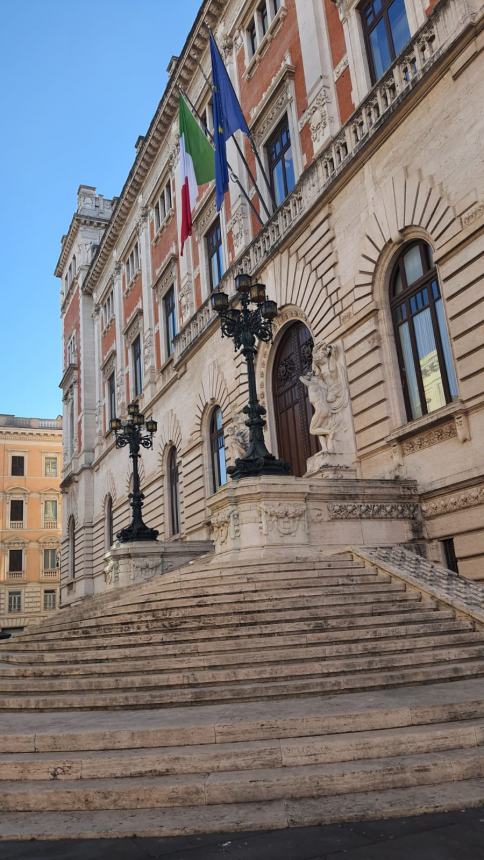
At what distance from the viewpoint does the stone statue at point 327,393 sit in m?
14.5

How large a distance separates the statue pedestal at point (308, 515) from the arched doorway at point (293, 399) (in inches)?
184

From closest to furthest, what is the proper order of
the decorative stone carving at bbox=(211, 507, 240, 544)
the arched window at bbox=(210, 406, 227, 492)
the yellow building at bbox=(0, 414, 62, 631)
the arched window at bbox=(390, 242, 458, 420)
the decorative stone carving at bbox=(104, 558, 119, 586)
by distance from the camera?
the decorative stone carving at bbox=(211, 507, 240, 544) → the arched window at bbox=(390, 242, 458, 420) → the decorative stone carving at bbox=(104, 558, 119, 586) → the arched window at bbox=(210, 406, 227, 492) → the yellow building at bbox=(0, 414, 62, 631)

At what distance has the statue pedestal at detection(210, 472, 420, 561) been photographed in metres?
11.6

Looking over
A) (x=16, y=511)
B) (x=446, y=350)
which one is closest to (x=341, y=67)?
(x=446, y=350)


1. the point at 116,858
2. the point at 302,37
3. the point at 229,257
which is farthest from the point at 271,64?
the point at 116,858

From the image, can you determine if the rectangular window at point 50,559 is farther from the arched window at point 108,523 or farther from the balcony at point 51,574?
the arched window at point 108,523

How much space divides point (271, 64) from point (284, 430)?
422 inches

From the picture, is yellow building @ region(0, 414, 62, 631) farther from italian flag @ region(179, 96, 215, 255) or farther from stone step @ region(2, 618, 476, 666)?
stone step @ region(2, 618, 476, 666)

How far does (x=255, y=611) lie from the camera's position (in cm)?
859

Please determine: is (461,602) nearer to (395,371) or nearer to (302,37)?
(395,371)

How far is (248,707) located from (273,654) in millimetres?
1426

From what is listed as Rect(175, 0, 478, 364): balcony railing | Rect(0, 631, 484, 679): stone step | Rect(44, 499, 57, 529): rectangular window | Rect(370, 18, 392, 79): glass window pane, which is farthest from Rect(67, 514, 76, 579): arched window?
Rect(0, 631, 484, 679): stone step

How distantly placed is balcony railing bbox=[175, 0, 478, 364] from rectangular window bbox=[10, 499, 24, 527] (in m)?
38.8

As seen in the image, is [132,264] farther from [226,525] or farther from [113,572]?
[226,525]
